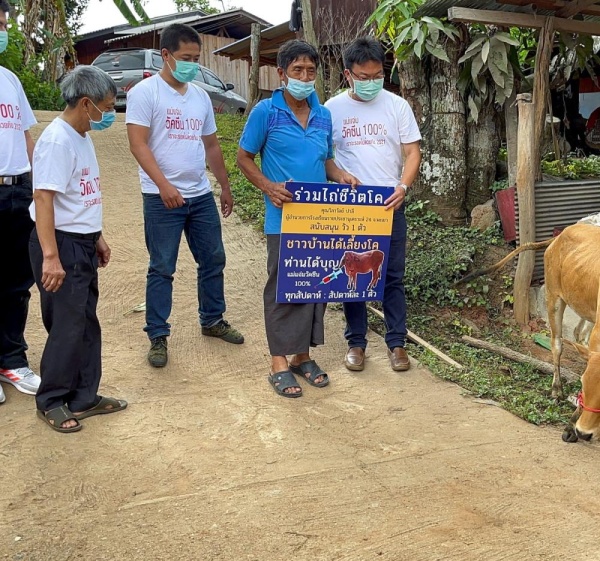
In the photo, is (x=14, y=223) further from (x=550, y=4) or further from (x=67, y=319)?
(x=550, y=4)

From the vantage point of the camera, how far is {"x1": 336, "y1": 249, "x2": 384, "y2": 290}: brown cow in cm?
471

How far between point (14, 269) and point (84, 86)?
128 cm

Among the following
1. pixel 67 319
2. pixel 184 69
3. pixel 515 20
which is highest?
pixel 515 20

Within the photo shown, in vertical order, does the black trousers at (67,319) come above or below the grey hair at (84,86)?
below

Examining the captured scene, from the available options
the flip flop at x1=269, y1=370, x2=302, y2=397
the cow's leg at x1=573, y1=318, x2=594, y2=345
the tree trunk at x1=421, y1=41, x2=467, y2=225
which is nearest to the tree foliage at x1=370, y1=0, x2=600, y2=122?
the tree trunk at x1=421, y1=41, x2=467, y2=225

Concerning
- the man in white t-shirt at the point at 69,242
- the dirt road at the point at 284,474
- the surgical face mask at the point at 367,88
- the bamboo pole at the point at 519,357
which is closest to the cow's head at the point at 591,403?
the dirt road at the point at 284,474

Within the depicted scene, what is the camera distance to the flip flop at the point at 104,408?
157 inches

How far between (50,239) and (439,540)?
2.38 m

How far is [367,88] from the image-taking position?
4680mm

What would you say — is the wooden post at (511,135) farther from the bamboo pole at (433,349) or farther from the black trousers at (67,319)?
the black trousers at (67,319)

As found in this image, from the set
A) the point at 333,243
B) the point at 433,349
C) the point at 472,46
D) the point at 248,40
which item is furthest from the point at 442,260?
the point at 248,40

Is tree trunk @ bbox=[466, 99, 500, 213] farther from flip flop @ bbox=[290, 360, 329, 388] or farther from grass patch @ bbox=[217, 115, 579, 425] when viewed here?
flip flop @ bbox=[290, 360, 329, 388]

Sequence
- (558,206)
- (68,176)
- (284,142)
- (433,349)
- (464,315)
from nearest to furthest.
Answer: (68,176)
(284,142)
(433,349)
(558,206)
(464,315)

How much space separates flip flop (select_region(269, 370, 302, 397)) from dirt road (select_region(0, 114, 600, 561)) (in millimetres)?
107
